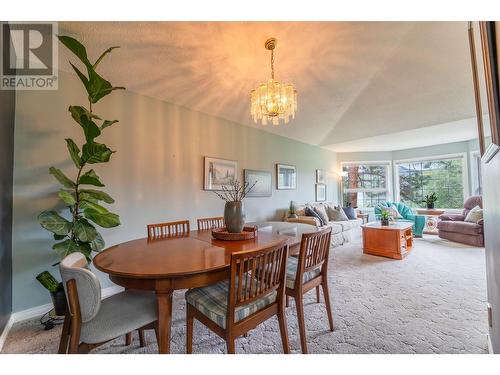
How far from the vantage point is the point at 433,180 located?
6160 millimetres

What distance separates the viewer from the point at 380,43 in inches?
98.5

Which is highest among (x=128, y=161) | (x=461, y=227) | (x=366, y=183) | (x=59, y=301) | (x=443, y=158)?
(x=443, y=158)

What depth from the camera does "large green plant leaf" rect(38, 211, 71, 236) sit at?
170 centimetres

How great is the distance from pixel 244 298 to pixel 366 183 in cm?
680

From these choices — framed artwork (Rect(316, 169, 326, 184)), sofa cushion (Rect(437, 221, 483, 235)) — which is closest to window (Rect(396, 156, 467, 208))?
sofa cushion (Rect(437, 221, 483, 235))

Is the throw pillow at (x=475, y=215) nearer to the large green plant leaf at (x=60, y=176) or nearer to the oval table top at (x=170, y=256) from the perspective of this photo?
the oval table top at (x=170, y=256)

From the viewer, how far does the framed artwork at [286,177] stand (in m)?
4.52

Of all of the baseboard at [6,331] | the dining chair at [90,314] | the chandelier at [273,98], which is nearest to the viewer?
the dining chair at [90,314]

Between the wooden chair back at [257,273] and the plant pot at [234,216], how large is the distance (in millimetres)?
551

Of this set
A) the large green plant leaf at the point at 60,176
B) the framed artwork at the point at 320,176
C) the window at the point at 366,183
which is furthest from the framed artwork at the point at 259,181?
the window at the point at 366,183

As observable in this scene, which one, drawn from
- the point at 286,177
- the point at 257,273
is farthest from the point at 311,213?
the point at 257,273

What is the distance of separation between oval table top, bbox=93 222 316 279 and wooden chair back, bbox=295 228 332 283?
0.12 m

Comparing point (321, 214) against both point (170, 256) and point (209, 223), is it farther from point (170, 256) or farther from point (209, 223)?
point (170, 256)
